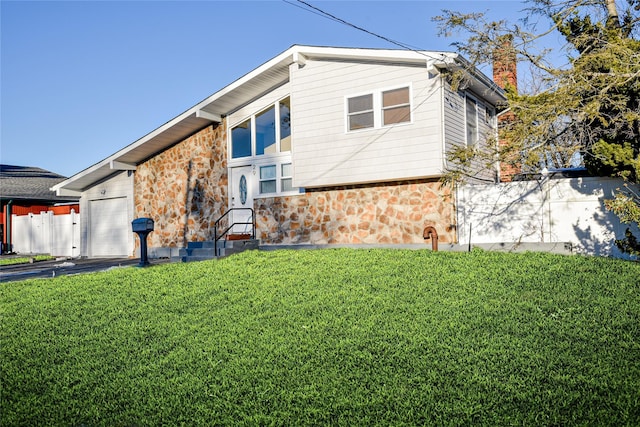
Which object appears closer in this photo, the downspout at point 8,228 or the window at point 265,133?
the window at point 265,133

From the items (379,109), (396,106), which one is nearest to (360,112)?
(379,109)

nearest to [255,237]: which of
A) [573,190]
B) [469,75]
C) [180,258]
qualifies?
[180,258]

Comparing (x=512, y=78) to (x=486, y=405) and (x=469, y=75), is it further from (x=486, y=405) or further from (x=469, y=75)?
(x=486, y=405)

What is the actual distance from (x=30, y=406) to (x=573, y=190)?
11025 millimetres

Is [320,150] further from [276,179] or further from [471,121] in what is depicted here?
[471,121]

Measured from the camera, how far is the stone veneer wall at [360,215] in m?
12.9

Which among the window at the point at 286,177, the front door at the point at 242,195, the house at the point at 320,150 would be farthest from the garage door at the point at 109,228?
the window at the point at 286,177

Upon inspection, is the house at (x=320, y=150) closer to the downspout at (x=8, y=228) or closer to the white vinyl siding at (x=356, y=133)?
the white vinyl siding at (x=356, y=133)

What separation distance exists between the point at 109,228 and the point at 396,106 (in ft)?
39.0

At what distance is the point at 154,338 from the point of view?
20.9ft

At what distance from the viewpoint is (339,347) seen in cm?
564

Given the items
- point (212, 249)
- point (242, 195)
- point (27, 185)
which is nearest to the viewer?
point (212, 249)

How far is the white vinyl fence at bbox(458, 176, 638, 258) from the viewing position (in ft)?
37.7

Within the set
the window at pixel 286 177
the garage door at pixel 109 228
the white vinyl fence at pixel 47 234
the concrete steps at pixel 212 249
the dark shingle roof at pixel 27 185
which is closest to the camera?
the concrete steps at pixel 212 249
